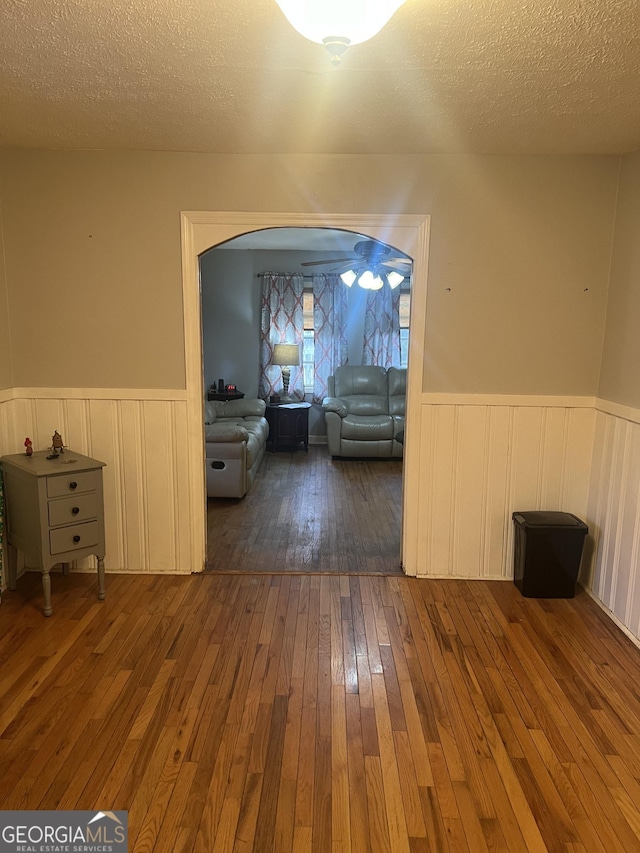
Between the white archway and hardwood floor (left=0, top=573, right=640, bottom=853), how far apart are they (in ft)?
1.86

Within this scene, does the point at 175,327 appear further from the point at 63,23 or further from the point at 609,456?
the point at 609,456

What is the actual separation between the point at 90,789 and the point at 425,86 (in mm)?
2849

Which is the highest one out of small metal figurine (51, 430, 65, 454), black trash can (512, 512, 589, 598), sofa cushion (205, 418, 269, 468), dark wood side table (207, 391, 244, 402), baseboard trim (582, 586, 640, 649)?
small metal figurine (51, 430, 65, 454)

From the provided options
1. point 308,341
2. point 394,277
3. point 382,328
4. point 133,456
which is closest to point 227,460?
point 133,456

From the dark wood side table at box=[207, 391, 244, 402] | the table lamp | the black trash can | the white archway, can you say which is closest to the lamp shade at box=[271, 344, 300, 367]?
the table lamp

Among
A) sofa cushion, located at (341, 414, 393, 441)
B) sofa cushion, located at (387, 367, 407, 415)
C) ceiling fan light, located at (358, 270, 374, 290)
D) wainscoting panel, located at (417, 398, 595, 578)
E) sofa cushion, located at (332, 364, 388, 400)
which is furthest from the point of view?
sofa cushion, located at (332, 364, 388, 400)

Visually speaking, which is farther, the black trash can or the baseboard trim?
the black trash can

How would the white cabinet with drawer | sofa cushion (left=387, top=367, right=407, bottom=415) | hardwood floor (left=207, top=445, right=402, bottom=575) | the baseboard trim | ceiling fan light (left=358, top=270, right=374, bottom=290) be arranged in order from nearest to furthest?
the baseboard trim → the white cabinet with drawer → hardwood floor (left=207, top=445, right=402, bottom=575) → ceiling fan light (left=358, top=270, right=374, bottom=290) → sofa cushion (left=387, top=367, right=407, bottom=415)

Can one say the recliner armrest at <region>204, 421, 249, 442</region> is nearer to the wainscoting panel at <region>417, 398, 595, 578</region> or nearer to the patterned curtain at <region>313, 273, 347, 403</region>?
the wainscoting panel at <region>417, 398, 595, 578</region>

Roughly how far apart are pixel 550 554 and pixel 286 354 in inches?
192

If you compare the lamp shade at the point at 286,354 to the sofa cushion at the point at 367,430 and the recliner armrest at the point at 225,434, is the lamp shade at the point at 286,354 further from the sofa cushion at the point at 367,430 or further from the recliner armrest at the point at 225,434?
the recliner armrest at the point at 225,434

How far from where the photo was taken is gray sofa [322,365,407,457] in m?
6.79

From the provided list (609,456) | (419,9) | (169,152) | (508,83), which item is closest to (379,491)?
(609,456)

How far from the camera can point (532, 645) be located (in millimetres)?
2812
